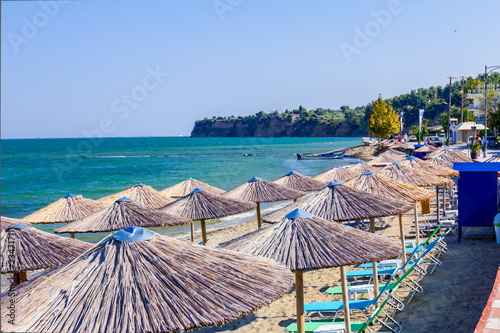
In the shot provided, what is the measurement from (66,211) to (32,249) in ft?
18.7

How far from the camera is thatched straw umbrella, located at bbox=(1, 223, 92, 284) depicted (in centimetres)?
643

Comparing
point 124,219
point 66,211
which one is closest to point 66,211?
point 66,211

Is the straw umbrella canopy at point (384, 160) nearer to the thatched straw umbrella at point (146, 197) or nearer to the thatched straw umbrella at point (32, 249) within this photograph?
the thatched straw umbrella at point (146, 197)

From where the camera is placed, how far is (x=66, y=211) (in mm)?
12148

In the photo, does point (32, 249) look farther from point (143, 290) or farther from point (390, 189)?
point (390, 189)

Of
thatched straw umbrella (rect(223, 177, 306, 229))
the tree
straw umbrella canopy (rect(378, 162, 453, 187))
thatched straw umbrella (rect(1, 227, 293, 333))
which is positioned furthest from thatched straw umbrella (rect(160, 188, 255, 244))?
the tree

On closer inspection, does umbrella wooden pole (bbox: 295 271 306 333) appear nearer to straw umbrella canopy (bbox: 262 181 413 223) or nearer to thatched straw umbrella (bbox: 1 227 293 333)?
thatched straw umbrella (bbox: 1 227 293 333)

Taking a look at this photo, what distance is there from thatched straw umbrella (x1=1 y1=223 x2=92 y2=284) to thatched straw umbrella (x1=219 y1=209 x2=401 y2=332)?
2392 millimetres

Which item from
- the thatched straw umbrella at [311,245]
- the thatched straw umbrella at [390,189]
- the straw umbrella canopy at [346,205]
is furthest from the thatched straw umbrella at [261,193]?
the thatched straw umbrella at [311,245]

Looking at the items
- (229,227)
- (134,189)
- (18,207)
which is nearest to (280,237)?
(134,189)

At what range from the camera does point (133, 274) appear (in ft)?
13.2

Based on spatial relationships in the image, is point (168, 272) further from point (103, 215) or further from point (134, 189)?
point (134, 189)

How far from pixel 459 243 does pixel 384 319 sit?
4.49 meters

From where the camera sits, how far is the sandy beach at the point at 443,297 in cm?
741
